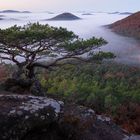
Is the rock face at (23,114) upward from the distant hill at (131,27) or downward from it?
upward

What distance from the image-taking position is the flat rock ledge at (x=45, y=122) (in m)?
9.94

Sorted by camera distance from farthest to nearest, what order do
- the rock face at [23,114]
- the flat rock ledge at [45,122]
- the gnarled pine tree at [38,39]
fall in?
1. the gnarled pine tree at [38,39]
2. the flat rock ledge at [45,122]
3. the rock face at [23,114]

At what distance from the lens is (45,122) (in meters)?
10.3

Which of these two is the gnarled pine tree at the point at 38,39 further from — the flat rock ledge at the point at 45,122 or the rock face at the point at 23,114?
the rock face at the point at 23,114

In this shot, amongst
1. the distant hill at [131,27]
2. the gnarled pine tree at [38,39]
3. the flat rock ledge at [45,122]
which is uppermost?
the gnarled pine tree at [38,39]

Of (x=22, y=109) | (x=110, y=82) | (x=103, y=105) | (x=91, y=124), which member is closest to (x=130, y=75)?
(x=110, y=82)

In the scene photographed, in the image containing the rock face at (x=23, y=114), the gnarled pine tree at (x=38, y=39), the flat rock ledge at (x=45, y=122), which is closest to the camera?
the rock face at (x=23, y=114)

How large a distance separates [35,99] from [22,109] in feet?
2.71

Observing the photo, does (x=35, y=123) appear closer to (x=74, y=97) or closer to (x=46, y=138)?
(x=46, y=138)

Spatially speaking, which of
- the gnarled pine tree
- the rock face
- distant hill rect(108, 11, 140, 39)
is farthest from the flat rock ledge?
distant hill rect(108, 11, 140, 39)

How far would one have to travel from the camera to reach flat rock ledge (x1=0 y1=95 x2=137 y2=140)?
9.94m

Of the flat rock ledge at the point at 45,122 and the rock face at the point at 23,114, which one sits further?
the flat rock ledge at the point at 45,122

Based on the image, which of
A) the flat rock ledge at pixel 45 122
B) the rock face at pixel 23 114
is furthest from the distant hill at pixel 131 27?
the rock face at pixel 23 114

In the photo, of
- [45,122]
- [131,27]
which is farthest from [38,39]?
[131,27]
